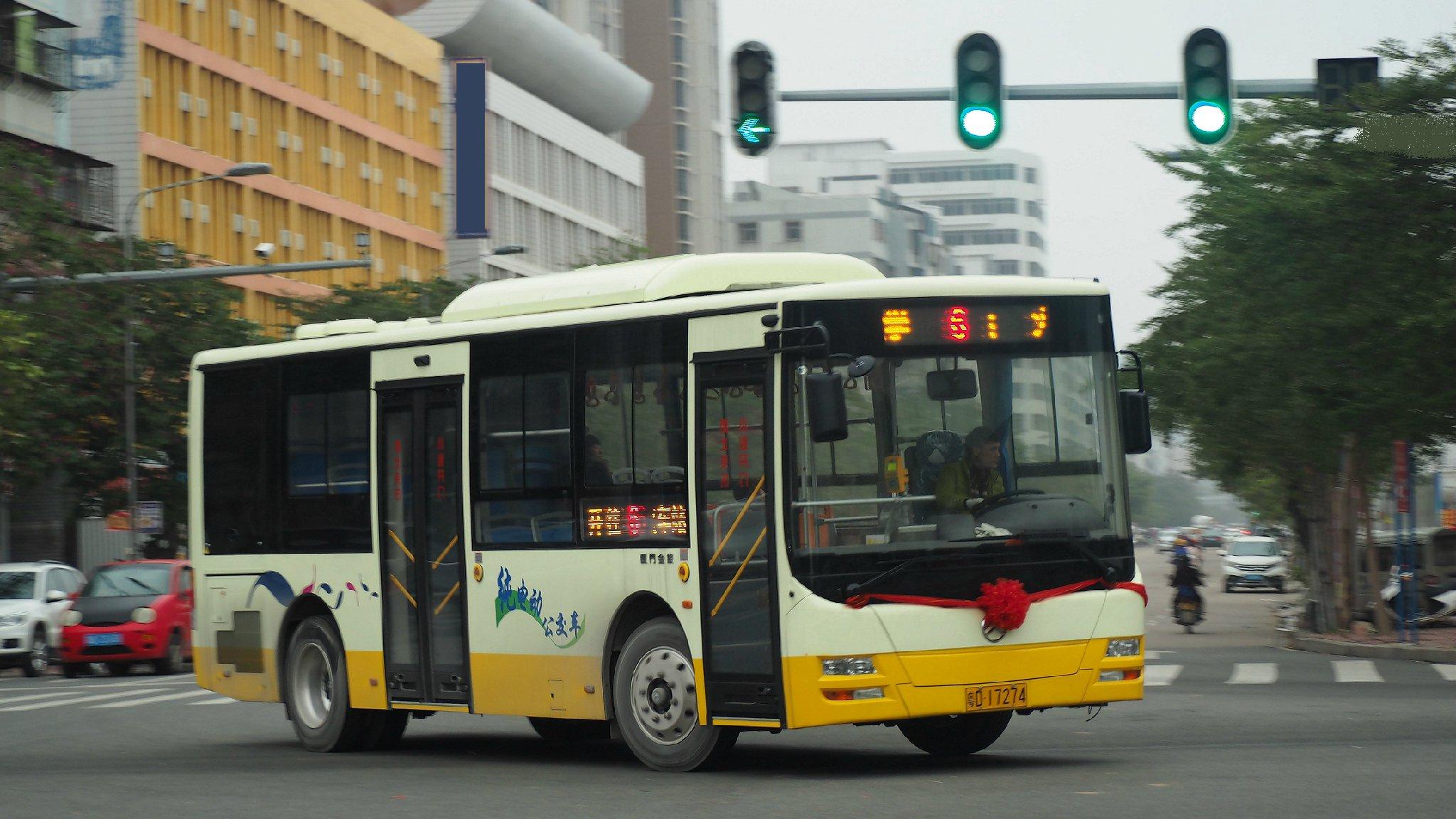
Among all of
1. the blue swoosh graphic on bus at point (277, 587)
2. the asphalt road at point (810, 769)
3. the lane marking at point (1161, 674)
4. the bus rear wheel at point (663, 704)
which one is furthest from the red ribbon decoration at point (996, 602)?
the lane marking at point (1161, 674)

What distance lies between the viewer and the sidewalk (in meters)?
28.6

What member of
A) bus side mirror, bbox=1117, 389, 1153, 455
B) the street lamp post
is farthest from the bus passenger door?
the street lamp post

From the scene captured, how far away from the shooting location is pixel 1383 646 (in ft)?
101

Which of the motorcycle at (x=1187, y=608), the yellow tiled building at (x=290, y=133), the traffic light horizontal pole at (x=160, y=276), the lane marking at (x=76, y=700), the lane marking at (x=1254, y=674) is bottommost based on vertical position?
the lane marking at (x=1254, y=674)

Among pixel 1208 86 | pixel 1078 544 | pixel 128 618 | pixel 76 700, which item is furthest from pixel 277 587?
pixel 128 618

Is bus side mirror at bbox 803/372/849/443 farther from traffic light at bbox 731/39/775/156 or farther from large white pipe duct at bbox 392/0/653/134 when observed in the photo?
large white pipe duct at bbox 392/0/653/134

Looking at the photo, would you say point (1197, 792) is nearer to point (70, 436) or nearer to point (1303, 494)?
point (1303, 494)

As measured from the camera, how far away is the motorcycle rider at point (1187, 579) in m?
41.4

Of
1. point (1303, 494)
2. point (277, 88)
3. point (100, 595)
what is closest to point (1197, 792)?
point (100, 595)

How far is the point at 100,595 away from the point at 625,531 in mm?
19232

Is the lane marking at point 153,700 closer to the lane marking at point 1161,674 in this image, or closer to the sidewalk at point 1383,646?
the lane marking at point 1161,674

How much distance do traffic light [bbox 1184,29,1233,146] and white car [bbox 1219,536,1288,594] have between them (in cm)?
5326

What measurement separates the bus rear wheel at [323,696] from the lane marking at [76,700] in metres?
7.14

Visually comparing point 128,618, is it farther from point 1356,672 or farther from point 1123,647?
point 1123,647
